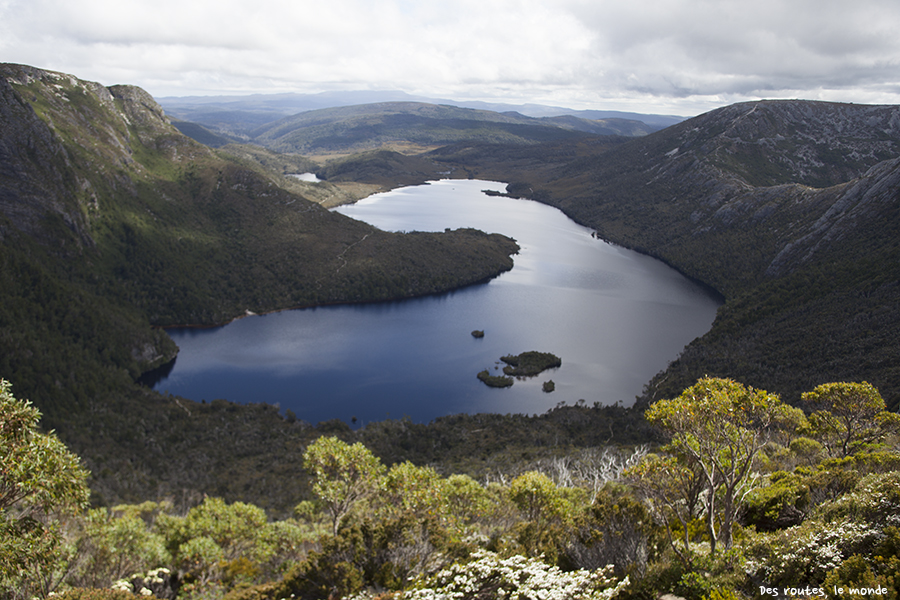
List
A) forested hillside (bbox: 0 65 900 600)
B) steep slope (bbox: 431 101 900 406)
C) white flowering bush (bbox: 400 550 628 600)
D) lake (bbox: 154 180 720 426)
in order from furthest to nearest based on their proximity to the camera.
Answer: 1. lake (bbox: 154 180 720 426)
2. steep slope (bbox: 431 101 900 406)
3. forested hillside (bbox: 0 65 900 600)
4. white flowering bush (bbox: 400 550 628 600)

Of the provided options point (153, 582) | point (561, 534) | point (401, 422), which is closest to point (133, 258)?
point (401, 422)

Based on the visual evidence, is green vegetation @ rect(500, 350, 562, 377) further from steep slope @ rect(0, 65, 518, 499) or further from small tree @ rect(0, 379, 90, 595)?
small tree @ rect(0, 379, 90, 595)

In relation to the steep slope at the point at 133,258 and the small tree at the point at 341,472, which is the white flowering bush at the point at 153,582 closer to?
the small tree at the point at 341,472

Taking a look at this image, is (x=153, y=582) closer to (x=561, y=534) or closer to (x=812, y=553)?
(x=561, y=534)

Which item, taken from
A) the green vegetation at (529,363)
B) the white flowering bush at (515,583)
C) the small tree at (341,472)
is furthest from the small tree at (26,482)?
the green vegetation at (529,363)

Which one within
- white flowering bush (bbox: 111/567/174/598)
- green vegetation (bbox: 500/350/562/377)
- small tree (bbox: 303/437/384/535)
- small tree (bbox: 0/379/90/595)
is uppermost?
small tree (bbox: 0/379/90/595)

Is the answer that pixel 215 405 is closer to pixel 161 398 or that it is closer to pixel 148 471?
pixel 161 398

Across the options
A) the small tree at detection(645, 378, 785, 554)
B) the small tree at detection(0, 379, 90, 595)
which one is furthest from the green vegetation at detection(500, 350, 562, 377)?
the small tree at detection(0, 379, 90, 595)
